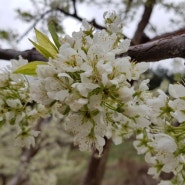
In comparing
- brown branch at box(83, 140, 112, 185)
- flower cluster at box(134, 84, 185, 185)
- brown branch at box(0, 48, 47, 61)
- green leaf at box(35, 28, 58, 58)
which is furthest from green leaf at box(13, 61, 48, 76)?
brown branch at box(83, 140, 112, 185)

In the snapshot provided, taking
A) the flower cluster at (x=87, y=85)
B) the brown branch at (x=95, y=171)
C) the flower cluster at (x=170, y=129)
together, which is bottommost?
the brown branch at (x=95, y=171)

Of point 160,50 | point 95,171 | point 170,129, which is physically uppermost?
point 160,50

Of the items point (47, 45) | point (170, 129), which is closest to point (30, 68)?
point (47, 45)

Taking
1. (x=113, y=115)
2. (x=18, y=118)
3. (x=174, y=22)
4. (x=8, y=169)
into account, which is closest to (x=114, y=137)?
(x=18, y=118)

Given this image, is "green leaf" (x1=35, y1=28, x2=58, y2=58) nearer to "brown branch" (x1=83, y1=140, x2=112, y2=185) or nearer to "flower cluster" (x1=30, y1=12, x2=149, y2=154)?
"flower cluster" (x1=30, y1=12, x2=149, y2=154)

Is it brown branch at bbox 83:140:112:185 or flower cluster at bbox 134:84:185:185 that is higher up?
flower cluster at bbox 134:84:185:185

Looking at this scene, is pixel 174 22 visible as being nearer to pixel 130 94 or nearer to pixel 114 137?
pixel 114 137

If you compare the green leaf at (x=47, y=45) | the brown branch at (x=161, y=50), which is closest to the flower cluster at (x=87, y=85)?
the green leaf at (x=47, y=45)

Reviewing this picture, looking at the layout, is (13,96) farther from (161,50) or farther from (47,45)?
(161,50)

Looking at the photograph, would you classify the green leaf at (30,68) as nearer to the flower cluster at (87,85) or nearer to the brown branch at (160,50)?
the flower cluster at (87,85)
